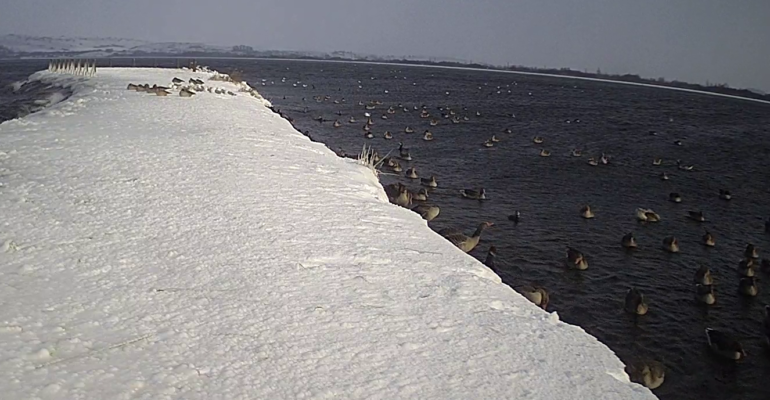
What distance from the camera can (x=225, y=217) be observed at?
8000 millimetres

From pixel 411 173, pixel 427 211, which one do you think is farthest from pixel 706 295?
pixel 411 173

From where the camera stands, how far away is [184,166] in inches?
423

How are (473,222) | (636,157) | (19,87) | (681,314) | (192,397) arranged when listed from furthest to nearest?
(19,87), (636,157), (473,222), (681,314), (192,397)

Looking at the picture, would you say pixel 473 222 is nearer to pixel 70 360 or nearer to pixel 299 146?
pixel 299 146

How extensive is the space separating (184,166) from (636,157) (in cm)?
2042

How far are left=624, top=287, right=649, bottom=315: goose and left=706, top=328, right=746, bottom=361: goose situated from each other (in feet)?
3.71

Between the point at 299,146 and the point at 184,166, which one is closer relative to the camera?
the point at 184,166

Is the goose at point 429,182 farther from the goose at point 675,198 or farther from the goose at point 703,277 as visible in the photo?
the goose at point 703,277

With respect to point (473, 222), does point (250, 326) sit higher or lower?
higher

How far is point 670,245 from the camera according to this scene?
12.9 m

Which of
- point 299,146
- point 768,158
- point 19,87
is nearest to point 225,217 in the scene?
point 299,146

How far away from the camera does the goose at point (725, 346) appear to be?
824 cm

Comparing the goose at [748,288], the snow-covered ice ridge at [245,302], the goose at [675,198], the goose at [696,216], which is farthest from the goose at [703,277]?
the goose at [675,198]

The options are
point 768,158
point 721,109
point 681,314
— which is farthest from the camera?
point 721,109
